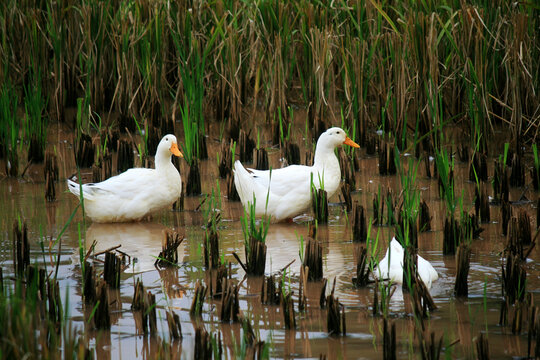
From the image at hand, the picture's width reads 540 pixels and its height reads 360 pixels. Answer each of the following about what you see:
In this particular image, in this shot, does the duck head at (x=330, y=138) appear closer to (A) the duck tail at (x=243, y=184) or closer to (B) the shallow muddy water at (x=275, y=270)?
(B) the shallow muddy water at (x=275, y=270)

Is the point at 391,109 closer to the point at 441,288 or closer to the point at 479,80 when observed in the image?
the point at 479,80

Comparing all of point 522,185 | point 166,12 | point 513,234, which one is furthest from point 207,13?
point 513,234

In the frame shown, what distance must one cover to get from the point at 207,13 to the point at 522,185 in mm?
4152

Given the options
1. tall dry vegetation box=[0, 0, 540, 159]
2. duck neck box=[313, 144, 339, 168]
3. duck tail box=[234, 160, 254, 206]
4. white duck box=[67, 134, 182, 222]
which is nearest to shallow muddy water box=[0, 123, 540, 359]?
white duck box=[67, 134, 182, 222]

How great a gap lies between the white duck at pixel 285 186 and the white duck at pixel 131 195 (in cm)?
55

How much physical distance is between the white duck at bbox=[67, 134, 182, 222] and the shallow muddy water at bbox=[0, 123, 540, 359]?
12 cm

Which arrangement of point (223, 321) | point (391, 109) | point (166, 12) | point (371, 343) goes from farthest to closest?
point (166, 12), point (391, 109), point (223, 321), point (371, 343)

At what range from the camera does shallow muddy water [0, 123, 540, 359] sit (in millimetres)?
3971

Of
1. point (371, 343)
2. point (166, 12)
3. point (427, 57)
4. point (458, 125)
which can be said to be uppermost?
point (166, 12)

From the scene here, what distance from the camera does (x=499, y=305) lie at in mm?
4406

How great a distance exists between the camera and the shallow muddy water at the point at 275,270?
3.97 m

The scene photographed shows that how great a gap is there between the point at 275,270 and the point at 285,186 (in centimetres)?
141

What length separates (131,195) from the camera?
21.5ft

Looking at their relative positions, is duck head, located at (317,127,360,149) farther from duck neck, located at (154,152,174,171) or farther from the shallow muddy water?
duck neck, located at (154,152,174,171)
